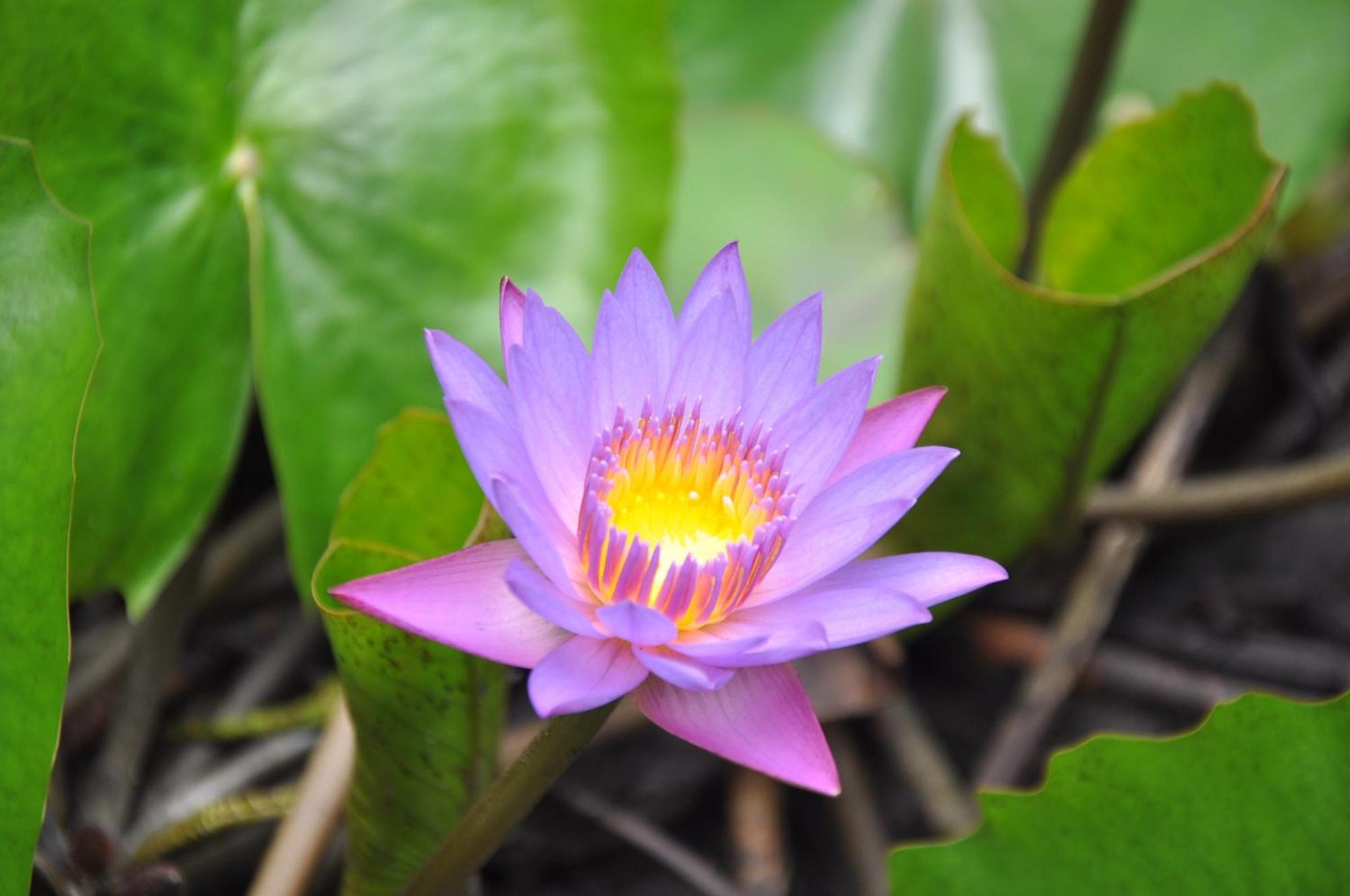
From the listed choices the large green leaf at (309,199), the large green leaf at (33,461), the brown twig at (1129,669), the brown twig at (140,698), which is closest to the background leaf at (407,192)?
the large green leaf at (309,199)

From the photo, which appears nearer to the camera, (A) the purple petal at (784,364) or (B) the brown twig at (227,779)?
(A) the purple petal at (784,364)

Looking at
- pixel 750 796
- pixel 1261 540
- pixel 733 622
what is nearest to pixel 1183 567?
pixel 1261 540

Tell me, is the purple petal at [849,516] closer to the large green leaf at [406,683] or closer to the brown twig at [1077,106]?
the large green leaf at [406,683]

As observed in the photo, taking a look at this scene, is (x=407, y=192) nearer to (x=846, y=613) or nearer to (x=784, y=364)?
(x=784, y=364)

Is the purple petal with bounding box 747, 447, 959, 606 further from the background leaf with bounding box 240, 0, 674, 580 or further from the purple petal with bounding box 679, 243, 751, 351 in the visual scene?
the background leaf with bounding box 240, 0, 674, 580

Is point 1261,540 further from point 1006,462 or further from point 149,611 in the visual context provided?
point 149,611

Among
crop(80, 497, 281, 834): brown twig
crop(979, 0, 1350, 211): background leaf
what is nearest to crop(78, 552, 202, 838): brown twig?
crop(80, 497, 281, 834): brown twig

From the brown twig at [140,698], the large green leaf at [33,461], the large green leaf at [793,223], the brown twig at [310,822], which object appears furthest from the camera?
the large green leaf at [793,223]
